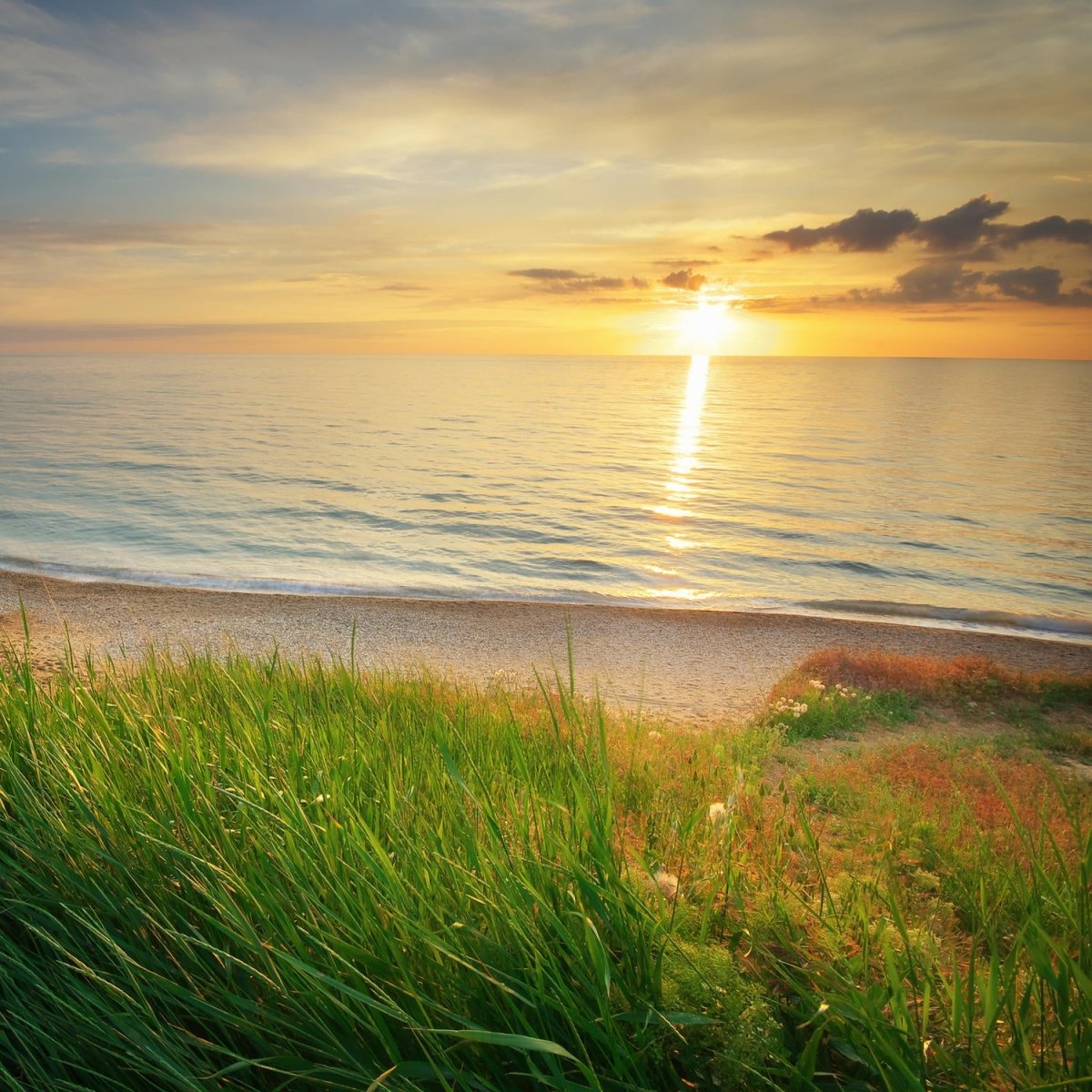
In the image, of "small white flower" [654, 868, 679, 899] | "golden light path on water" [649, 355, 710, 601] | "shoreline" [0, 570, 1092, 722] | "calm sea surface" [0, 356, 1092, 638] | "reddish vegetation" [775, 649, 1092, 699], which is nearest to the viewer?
"small white flower" [654, 868, 679, 899]

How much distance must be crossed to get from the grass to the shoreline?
653cm

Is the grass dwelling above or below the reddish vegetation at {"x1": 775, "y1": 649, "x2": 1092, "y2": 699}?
above

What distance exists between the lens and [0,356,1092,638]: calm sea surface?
1692 cm

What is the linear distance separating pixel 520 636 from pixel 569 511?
12.5m

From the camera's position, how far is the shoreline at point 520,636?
33.7ft

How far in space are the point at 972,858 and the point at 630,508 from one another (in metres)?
21.4

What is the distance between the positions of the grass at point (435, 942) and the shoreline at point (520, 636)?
6.53m

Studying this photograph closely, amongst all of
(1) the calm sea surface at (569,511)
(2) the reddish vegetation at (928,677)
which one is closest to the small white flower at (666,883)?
(2) the reddish vegetation at (928,677)

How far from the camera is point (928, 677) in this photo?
972cm


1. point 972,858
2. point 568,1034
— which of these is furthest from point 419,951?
point 972,858

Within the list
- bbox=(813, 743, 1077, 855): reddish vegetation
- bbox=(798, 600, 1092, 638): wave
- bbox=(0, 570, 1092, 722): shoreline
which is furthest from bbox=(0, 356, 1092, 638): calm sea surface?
bbox=(813, 743, 1077, 855): reddish vegetation

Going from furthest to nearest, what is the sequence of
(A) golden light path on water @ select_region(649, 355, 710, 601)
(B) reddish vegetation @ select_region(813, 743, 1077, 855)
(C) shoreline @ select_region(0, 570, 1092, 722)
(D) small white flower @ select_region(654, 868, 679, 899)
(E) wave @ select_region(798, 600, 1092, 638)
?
(A) golden light path on water @ select_region(649, 355, 710, 601) < (E) wave @ select_region(798, 600, 1092, 638) < (C) shoreline @ select_region(0, 570, 1092, 722) < (B) reddish vegetation @ select_region(813, 743, 1077, 855) < (D) small white flower @ select_region(654, 868, 679, 899)

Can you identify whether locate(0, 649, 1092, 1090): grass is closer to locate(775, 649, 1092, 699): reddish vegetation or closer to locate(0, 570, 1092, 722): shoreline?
locate(0, 570, 1092, 722): shoreline

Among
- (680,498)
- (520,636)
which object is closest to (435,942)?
(520,636)
